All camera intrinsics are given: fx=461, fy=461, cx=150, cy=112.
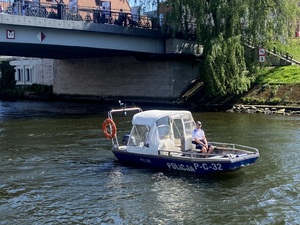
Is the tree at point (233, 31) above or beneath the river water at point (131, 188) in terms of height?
above

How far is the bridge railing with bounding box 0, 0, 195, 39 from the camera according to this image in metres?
34.3

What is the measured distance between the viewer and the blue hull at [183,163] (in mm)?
15992

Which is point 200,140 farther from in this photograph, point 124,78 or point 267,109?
point 124,78

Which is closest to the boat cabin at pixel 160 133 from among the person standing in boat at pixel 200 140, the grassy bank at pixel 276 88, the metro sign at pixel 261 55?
the person standing in boat at pixel 200 140

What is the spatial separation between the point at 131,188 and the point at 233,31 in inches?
1054

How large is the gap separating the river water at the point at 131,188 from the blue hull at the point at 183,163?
33cm

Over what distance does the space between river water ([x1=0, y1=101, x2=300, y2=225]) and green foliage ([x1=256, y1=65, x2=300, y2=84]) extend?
1653 centimetres

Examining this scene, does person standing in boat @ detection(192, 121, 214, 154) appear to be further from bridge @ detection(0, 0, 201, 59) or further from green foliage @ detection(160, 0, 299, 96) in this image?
green foliage @ detection(160, 0, 299, 96)

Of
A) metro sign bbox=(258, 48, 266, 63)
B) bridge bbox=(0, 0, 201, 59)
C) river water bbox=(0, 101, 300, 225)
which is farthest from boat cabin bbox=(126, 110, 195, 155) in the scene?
metro sign bbox=(258, 48, 266, 63)

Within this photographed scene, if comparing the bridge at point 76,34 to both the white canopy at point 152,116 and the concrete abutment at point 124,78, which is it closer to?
the concrete abutment at point 124,78

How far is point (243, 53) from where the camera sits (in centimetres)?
3919

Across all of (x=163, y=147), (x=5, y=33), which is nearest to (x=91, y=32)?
(x=5, y=33)

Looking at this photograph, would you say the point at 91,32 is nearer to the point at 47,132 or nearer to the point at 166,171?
the point at 47,132

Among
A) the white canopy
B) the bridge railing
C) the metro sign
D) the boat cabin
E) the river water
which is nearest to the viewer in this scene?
the river water
